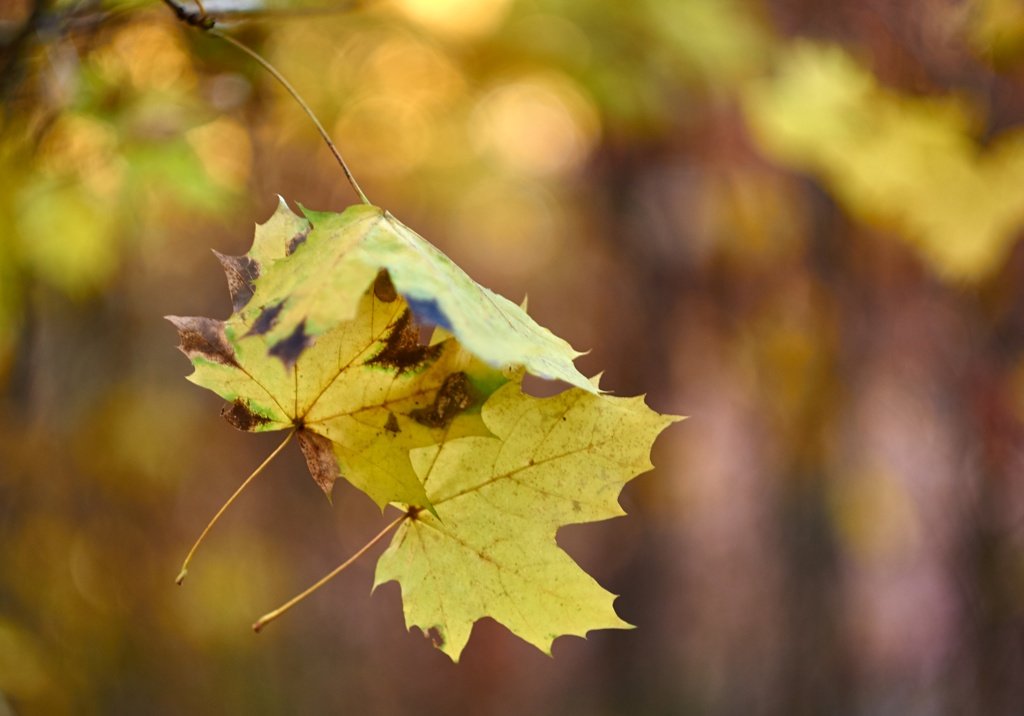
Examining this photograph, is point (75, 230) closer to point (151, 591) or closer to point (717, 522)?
point (151, 591)

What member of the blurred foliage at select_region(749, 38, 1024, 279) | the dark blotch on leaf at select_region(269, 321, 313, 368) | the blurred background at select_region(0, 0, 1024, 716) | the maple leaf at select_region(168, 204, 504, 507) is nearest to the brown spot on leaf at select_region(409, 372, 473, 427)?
the maple leaf at select_region(168, 204, 504, 507)

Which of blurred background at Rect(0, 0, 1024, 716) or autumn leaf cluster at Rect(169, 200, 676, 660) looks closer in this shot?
autumn leaf cluster at Rect(169, 200, 676, 660)

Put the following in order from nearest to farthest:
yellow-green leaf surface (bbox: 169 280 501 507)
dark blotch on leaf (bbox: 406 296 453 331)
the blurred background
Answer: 1. dark blotch on leaf (bbox: 406 296 453 331)
2. yellow-green leaf surface (bbox: 169 280 501 507)
3. the blurred background

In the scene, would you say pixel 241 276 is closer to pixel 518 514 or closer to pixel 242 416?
pixel 242 416

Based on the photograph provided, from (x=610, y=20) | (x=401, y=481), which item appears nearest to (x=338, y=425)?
(x=401, y=481)

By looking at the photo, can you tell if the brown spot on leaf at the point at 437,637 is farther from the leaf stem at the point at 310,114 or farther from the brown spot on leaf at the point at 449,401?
the leaf stem at the point at 310,114

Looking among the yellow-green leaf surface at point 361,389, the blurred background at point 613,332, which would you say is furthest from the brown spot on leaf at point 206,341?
the blurred background at point 613,332

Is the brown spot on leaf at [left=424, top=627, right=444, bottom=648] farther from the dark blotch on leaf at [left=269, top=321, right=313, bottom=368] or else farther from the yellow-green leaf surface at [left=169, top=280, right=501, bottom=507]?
the dark blotch on leaf at [left=269, top=321, right=313, bottom=368]
